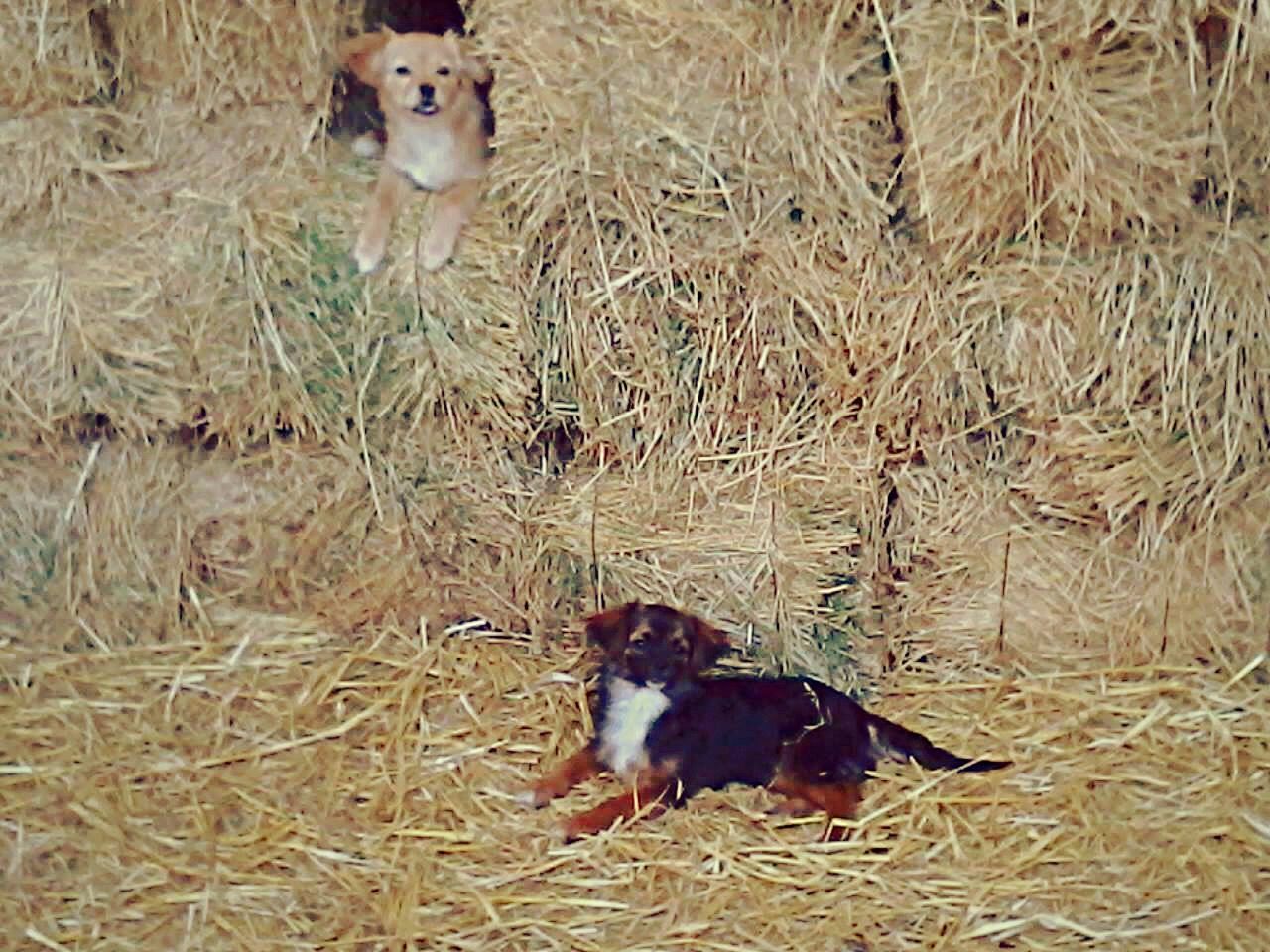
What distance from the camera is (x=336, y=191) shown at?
243 centimetres

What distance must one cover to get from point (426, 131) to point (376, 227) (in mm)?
285

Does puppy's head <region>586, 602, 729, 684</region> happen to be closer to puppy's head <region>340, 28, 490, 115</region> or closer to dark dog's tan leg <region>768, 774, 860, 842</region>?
dark dog's tan leg <region>768, 774, 860, 842</region>

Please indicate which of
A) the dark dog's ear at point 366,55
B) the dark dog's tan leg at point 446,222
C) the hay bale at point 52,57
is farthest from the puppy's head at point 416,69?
the hay bale at point 52,57

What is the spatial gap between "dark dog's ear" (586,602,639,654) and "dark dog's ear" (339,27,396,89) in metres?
1.09

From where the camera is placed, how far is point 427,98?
2.53 m

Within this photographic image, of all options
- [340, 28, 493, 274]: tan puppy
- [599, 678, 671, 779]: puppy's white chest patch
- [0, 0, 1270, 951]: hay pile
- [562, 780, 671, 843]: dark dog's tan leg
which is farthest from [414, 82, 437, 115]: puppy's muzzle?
[562, 780, 671, 843]: dark dog's tan leg

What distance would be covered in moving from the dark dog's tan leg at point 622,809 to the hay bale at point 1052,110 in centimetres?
106

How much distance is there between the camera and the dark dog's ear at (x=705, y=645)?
235 cm

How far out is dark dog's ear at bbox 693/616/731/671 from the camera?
7.72ft

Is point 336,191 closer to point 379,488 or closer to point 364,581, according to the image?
point 379,488

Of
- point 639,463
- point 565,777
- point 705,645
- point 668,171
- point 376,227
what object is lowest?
point 565,777

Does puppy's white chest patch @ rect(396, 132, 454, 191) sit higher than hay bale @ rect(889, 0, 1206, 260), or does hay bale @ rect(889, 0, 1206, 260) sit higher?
hay bale @ rect(889, 0, 1206, 260)

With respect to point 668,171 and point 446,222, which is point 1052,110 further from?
point 446,222

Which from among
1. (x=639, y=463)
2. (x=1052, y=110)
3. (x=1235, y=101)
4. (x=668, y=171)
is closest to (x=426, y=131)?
(x=668, y=171)
